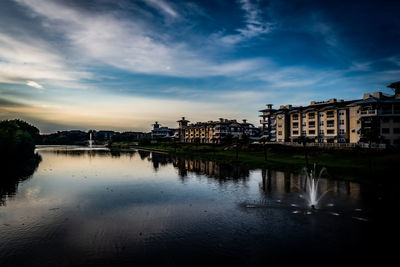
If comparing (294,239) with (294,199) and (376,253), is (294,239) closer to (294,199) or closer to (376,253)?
(376,253)

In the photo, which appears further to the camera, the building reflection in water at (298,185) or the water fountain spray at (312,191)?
the building reflection in water at (298,185)

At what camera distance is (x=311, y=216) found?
2427 cm

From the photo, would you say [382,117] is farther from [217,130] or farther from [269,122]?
[217,130]

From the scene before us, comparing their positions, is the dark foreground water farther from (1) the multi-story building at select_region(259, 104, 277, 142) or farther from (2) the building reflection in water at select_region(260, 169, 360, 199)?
(1) the multi-story building at select_region(259, 104, 277, 142)

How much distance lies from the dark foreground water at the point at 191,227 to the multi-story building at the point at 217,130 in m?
99.1

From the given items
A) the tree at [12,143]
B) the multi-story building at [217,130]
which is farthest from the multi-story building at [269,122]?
the tree at [12,143]

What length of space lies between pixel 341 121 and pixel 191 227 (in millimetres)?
77998

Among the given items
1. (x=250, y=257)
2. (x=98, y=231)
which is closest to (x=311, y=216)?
(x=250, y=257)

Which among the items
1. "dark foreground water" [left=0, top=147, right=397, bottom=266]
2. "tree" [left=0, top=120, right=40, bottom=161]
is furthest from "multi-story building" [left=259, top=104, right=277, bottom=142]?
"tree" [left=0, top=120, right=40, bottom=161]

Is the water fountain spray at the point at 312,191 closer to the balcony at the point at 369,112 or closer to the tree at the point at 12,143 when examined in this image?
the balcony at the point at 369,112

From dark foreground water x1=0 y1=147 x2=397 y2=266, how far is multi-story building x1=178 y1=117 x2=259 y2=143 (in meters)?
99.1

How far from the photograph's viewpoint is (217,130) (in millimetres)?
143375

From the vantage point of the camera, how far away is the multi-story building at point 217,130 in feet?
467

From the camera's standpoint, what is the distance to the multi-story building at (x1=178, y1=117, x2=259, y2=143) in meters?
142
